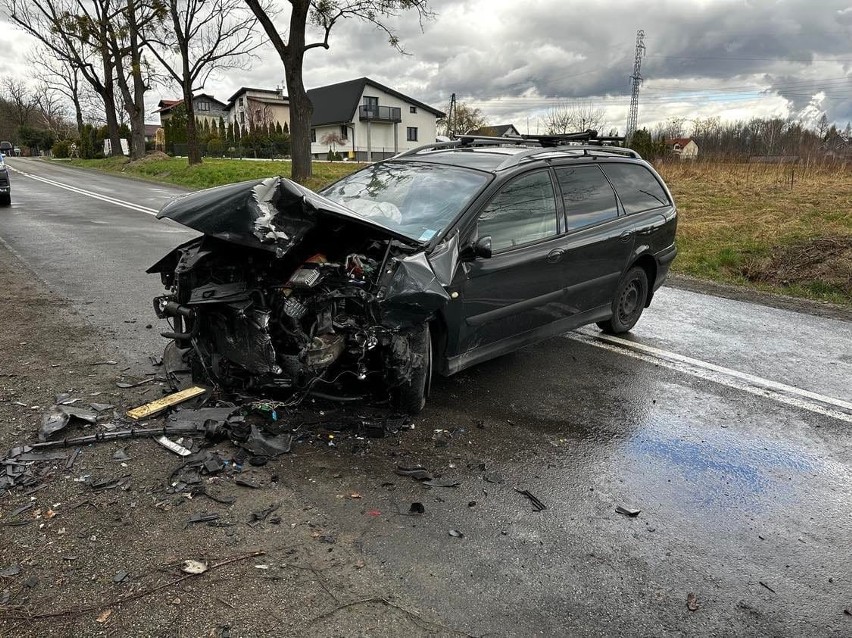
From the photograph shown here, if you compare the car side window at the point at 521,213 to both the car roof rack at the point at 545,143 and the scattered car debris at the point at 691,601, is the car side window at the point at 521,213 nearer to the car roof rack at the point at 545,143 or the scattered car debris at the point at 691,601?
the car roof rack at the point at 545,143

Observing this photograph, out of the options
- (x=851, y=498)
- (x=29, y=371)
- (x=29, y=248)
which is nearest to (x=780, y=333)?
(x=851, y=498)

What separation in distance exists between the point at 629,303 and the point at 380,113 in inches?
2431

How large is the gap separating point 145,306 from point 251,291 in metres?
3.45

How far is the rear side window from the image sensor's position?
5746 millimetres

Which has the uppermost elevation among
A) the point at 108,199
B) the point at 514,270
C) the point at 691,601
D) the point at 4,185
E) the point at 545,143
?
the point at 545,143

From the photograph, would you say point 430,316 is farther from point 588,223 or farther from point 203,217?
point 588,223

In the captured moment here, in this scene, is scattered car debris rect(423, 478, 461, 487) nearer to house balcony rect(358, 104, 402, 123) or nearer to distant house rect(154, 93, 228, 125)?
house balcony rect(358, 104, 402, 123)

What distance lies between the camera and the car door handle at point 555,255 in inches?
188

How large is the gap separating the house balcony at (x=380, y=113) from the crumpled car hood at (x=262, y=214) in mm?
62375

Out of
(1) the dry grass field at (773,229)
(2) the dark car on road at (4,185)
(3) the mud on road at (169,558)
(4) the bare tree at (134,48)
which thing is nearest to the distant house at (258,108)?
(4) the bare tree at (134,48)

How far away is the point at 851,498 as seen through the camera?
3430 mm

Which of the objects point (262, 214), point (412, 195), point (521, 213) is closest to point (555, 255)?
point (521, 213)

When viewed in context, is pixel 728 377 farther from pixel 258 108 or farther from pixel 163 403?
pixel 258 108

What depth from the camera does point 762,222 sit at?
13.5 m
